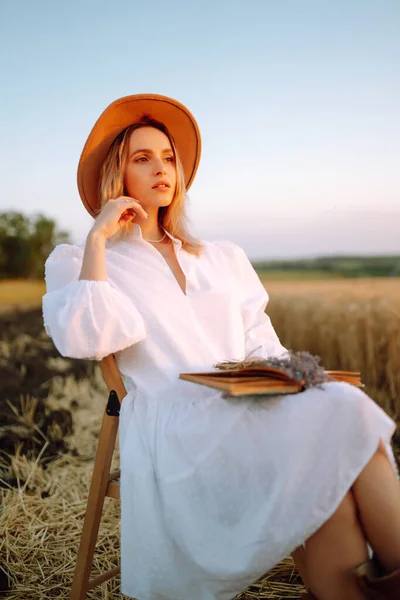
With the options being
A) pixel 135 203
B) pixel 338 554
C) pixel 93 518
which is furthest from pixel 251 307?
pixel 338 554

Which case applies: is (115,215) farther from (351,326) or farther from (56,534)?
(351,326)

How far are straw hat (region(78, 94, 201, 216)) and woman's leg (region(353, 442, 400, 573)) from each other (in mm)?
1579

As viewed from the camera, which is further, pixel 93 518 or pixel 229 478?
pixel 93 518

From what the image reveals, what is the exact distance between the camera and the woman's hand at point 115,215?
2.21 m

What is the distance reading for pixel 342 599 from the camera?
5.42 feet

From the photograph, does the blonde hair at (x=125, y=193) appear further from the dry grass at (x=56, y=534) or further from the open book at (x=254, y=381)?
the dry grass at (x=56, y=534)

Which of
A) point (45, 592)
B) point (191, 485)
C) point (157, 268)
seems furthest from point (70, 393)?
point (191, 485)

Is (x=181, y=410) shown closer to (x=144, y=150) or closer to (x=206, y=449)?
(x=206, y=449)

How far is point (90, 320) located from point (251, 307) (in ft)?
2.64

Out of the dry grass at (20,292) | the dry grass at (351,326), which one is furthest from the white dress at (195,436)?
the dry grass at (20,292)

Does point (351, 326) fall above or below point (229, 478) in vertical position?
below

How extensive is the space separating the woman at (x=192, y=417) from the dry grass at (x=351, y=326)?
7.21 feet

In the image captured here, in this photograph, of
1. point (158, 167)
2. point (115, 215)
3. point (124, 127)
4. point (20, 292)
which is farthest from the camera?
point (20, 292)

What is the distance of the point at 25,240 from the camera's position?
1024 cm
